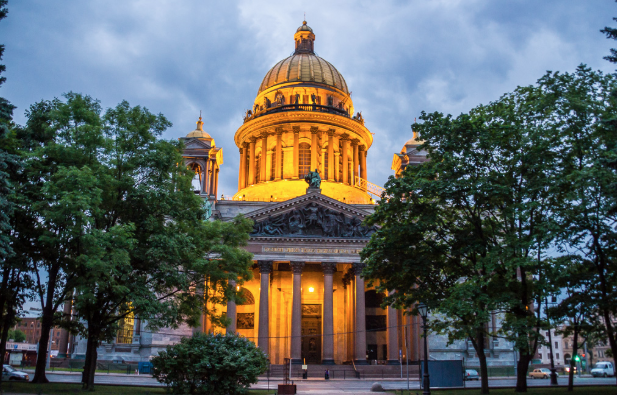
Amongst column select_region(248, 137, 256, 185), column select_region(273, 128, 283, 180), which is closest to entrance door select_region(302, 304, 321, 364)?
column select_region(273, 128, 283, 180)

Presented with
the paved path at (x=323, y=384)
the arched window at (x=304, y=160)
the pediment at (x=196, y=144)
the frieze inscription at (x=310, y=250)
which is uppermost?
the arched window at (x=304, y=160)

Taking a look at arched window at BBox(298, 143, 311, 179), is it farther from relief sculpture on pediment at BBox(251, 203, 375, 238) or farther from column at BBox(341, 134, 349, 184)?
relief sculpture on pediment at BBox(251, 203, 375, 238)

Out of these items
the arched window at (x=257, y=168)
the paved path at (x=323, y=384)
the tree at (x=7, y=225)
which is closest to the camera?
the tree at (x=7, y=225)

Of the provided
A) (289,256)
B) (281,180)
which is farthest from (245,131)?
(289,256)

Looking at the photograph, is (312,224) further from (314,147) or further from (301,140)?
(301,140)

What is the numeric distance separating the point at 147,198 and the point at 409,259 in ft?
39.7

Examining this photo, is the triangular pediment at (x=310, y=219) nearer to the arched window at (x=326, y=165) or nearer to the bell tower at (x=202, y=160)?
the bell tower at (x=202, y=160)

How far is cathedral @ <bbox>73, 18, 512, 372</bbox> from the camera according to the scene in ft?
157

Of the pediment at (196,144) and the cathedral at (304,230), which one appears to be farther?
the pediment at (196,144)

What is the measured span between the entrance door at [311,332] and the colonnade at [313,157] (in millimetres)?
15032

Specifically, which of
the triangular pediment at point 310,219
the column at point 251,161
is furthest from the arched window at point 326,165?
the triangular pediment at point 310,219

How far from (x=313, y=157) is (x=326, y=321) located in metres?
22.9

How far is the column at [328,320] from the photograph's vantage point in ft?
150

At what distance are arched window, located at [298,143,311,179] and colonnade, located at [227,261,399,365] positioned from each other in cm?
1858
